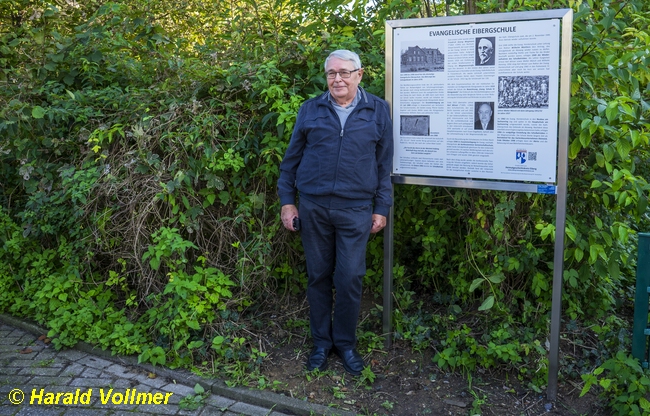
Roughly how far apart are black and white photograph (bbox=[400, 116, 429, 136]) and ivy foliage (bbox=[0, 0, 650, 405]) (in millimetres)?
542

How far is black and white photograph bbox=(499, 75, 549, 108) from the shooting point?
3678 millimetres

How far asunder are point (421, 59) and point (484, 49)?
1.42 ft

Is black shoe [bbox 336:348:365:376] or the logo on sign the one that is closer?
the logo on sign

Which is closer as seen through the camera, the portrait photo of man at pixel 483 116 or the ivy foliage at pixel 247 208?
the portrait photo of man at pixel 483 116

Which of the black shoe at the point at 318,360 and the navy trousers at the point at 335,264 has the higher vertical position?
the navy trousers at the point at 335,264

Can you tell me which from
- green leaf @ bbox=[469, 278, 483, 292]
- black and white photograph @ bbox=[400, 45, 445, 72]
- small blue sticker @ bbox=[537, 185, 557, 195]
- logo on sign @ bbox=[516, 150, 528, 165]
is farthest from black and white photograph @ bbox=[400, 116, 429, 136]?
green leaf @ bbox=[469, 278, 483, 292]

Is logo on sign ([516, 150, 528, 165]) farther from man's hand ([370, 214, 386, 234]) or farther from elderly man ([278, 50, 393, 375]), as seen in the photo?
man's hand ([370, 214, 386, 234])

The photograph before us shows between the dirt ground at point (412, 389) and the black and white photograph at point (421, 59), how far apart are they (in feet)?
6.42

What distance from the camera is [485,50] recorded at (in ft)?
12.7

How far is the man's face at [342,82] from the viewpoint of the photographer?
13.1ft

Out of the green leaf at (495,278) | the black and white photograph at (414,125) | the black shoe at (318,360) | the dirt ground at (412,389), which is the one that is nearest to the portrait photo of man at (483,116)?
the black and white photograph at (414,125)

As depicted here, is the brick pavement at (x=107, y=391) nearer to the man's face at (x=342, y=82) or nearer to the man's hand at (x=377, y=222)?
the man's hand at (x=377, y=222)

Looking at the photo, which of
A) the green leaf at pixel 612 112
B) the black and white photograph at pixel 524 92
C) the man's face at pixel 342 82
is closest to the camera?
the green leaf at pixel 612 112

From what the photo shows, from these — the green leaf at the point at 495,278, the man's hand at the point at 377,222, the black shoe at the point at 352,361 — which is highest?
the man's hand at the point at 377,222
